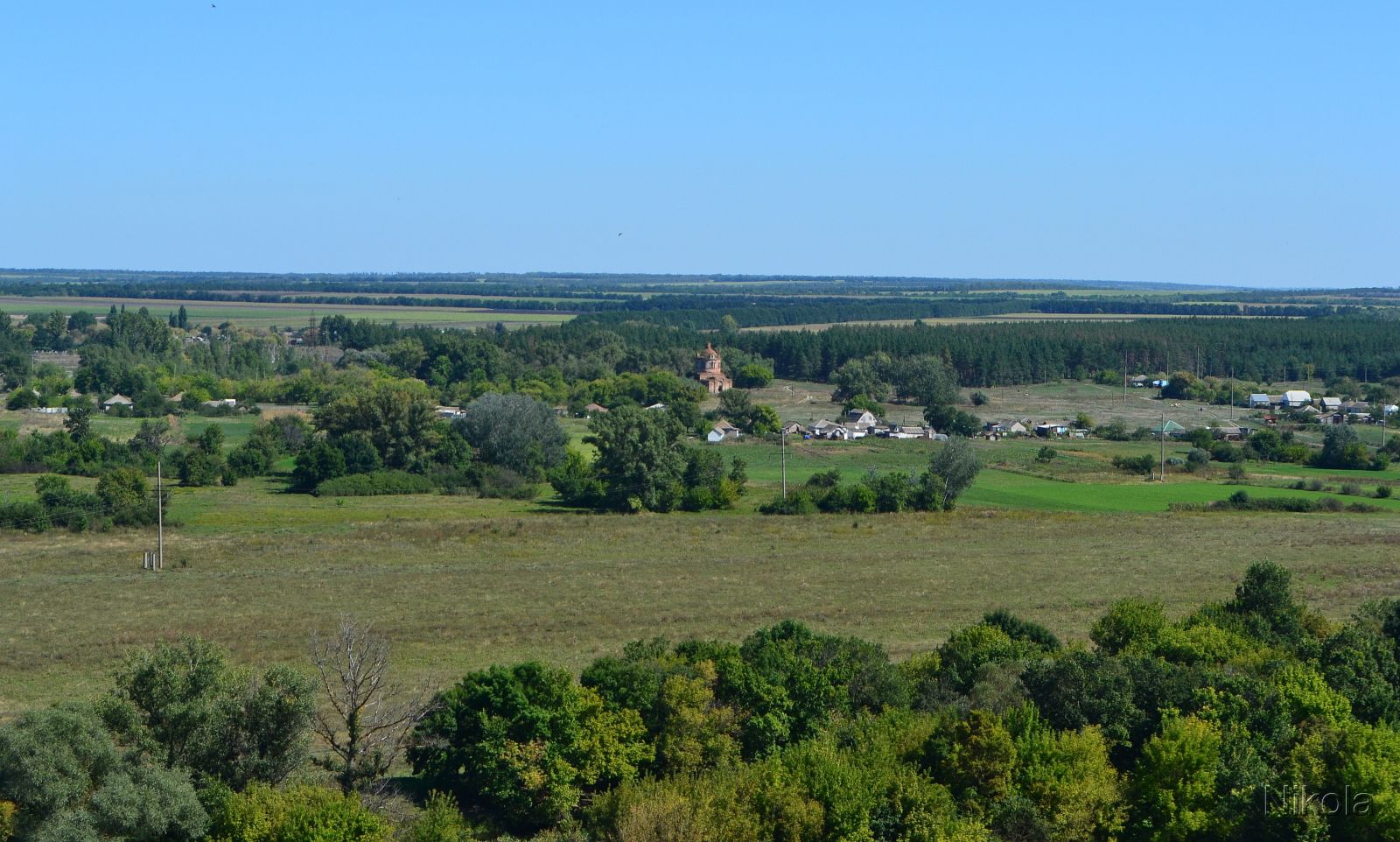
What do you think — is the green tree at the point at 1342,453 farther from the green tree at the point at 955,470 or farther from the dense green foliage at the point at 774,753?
the dense green foliage at the point at 774,753

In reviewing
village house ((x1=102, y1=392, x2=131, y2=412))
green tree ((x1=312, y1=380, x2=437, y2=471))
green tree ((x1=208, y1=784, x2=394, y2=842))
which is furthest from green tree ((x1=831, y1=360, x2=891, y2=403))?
green tree ((x1=208, y1=784, x2=394, y2=842))

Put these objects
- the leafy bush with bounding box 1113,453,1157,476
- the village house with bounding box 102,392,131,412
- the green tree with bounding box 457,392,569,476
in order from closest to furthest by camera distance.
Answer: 1. the green tree with bounding box 457,392,569,476
2. the leafy bush with bounding box 1113,453,1157,476
3. the village house with bounding box 102,392,131,412

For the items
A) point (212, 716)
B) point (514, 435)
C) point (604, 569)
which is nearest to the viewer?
point (212, 716)

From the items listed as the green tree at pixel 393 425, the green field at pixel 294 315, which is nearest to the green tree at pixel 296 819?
the green tree at pixel 393 425

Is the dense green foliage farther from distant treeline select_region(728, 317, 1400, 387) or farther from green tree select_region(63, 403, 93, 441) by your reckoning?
distant treeline select_region(728, 317, 1400, 387)

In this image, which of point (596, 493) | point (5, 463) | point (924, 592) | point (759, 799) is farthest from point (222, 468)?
point (759, 799)

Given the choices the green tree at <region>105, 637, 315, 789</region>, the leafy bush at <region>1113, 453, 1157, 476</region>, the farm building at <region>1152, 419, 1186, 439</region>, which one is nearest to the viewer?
the green tree at <region>105, 637, 315, 789</region>

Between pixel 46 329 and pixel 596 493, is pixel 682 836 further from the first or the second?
pixel 46 329

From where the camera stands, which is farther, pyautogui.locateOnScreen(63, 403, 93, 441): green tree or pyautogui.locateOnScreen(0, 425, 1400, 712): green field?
pyautogui.locateOnScreen(63, 403, 93, 441): green tree

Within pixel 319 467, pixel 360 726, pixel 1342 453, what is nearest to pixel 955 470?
pixel 1342 453

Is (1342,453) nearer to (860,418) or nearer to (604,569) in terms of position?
(860,418)
